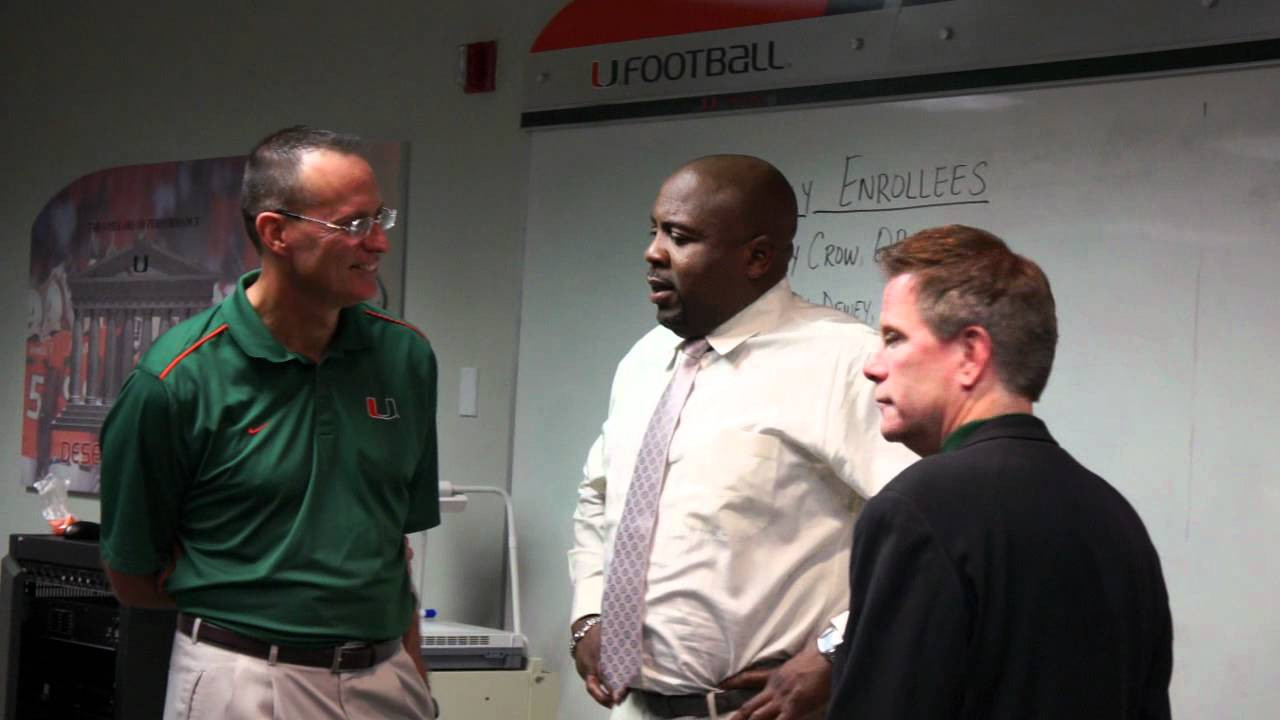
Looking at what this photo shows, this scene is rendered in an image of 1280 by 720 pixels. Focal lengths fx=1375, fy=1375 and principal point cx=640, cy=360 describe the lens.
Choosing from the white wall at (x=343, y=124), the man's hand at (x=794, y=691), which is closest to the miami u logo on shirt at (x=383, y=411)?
the man's hand at (x=794, y=691)

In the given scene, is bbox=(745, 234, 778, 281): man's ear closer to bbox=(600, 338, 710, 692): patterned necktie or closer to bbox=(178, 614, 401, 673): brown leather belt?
bbox=(600, 338, 710, 692): patterned necktie

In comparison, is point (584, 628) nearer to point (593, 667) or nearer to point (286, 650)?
point (593, 667)

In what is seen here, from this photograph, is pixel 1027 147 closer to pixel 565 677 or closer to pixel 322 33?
pixel 565 677

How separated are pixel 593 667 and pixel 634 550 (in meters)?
0.23

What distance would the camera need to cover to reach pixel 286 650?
1.97 meters

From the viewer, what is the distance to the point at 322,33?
4344 millimetres

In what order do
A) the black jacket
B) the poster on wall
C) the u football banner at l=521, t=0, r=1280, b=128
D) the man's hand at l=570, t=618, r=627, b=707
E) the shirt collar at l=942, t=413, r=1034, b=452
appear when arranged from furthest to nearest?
the poster on wall → the u football banner at l=521, t=0, r=1280, b=128 → the man's hand at l=570, t=618, r=627, b=707 → the shirt collar at l=942, t=413, r=1034, b=452 → the black jacket

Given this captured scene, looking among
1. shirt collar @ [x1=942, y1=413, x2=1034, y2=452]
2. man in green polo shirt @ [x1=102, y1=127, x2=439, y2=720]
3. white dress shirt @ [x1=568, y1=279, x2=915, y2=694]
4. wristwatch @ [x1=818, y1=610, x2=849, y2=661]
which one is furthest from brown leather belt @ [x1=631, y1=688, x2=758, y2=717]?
shirt collar @ [x1=942, y1=413, x2=1034, y2=452]

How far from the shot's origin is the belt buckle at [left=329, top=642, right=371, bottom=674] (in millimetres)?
1992

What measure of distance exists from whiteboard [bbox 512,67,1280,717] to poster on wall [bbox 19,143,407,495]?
6.73ft

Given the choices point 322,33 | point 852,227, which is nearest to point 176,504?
point 852,227

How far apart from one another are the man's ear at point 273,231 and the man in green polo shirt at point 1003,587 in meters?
1.08

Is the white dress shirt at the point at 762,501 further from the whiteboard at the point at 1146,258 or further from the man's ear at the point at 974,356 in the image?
the whiteboard at the point at 1146,258

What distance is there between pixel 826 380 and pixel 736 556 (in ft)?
1.02
